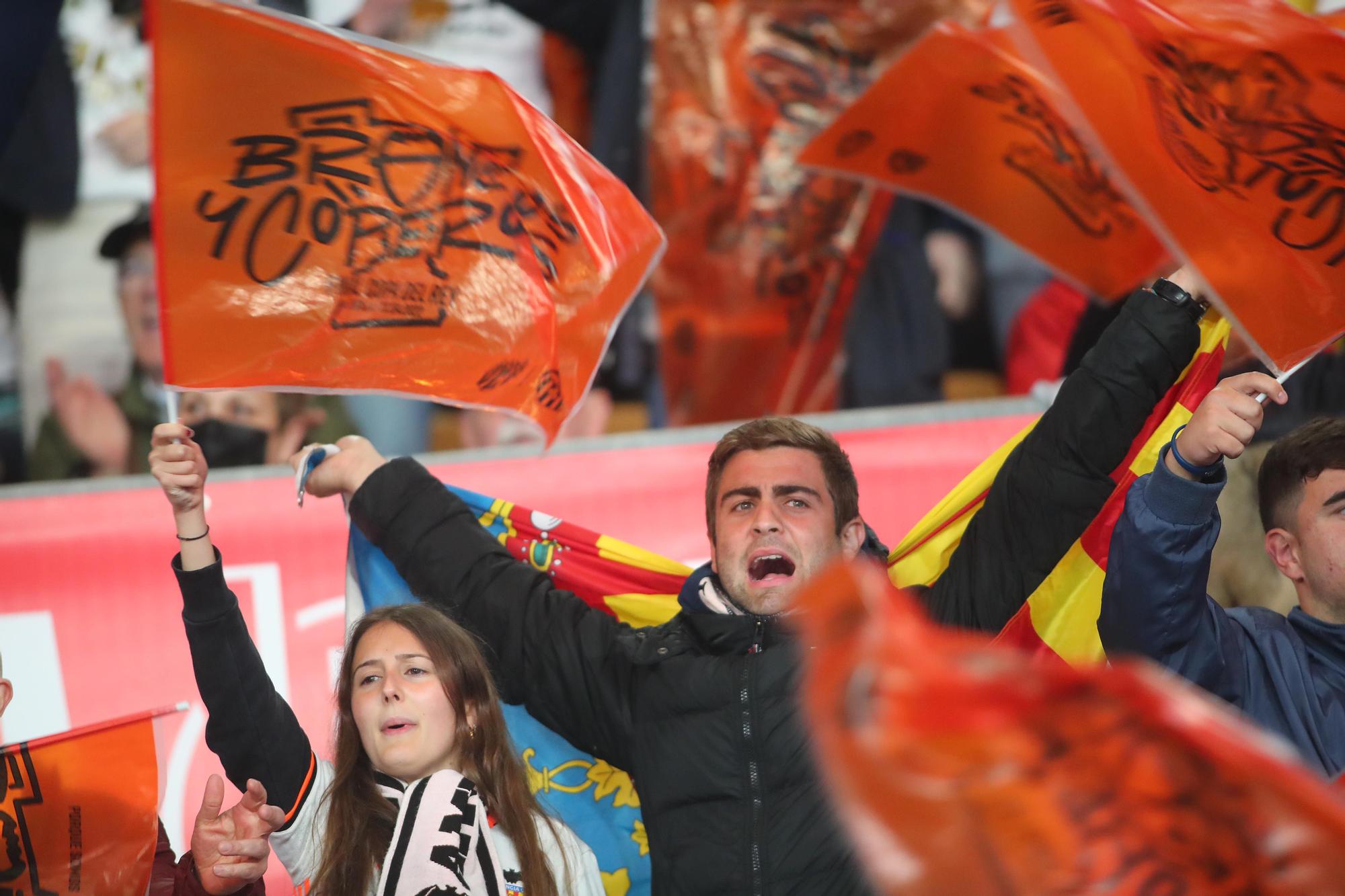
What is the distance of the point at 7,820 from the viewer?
2.16 m

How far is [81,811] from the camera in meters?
2.23

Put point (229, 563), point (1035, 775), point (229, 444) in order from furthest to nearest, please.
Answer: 1. point (229, 444)
2. point (229, 563)
3. point (1035, 775)

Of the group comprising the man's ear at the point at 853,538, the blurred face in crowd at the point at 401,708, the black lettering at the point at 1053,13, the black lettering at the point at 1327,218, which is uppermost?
the black lettering at the point at 1053,13

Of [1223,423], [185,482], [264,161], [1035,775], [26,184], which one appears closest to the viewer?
[1035,775]

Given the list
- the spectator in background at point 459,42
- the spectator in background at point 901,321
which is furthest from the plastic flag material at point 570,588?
the spectator in background at point 901,321

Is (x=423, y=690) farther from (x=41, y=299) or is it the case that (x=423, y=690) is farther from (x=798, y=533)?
(x=41, y=299)

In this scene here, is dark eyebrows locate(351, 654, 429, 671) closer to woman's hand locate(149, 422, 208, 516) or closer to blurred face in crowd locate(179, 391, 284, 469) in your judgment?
woman's hand locate(149, 422, 208, 516)

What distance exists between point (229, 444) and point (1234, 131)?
2.47 metres

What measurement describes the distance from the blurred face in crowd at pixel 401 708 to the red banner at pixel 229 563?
1.93ft

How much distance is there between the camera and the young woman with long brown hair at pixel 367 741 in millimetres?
2197

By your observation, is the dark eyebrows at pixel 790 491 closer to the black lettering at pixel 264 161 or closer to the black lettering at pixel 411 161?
the black lettering at pixel 411 161

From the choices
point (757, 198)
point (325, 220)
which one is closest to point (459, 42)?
point (757, 198)

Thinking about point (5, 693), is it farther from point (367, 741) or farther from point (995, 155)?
point (995, 155)

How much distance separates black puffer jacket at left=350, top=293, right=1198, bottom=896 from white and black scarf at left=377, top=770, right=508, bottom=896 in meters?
0.33
